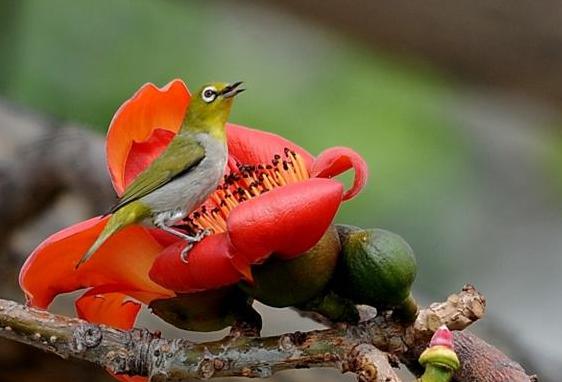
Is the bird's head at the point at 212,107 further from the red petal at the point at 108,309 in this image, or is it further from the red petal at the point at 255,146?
the red petal at the point at 108,309

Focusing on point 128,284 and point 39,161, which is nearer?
point 128,284

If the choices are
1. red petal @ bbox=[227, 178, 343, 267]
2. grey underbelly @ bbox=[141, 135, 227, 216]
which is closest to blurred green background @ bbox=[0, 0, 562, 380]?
grey underbelly @ bbox=[141, 135, 227, 216]

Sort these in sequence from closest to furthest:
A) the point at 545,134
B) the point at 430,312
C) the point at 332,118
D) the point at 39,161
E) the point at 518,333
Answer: the point at 430,312 → the point at 518,333 → the point at 39,161 → the point at 545,134 → the point at 332,118

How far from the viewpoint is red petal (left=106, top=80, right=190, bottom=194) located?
1.05 metres

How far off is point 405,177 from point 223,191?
2625 millimetres

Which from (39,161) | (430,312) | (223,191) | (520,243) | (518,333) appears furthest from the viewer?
(520,243)

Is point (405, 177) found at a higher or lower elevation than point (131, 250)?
lower

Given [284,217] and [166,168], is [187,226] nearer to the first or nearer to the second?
[166,168]

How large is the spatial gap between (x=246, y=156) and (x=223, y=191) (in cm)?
6

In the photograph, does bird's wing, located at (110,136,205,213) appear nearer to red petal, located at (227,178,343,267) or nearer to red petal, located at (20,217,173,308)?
red petal, located at (20,217,173,308)

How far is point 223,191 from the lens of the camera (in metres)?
1.06

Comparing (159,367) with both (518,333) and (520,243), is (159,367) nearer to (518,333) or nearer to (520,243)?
(518,333)

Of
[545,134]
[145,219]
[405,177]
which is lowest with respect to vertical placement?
[405,177]

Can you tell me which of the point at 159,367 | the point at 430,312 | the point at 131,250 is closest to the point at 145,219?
the point at 131,250
